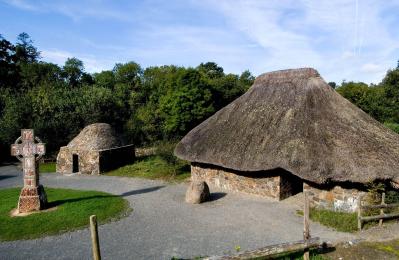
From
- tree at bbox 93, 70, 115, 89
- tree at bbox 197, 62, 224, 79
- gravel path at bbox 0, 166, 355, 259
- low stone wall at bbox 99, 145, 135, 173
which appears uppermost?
tree at bbox 197, 62, 224, 79

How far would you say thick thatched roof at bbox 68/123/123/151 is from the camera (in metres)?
24.4

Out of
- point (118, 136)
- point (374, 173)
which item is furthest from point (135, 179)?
point (374, 173)

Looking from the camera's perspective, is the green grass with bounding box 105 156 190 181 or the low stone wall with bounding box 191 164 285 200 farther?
the green grass with bounding box 105 156 190 181

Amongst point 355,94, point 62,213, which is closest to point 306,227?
point 62,213

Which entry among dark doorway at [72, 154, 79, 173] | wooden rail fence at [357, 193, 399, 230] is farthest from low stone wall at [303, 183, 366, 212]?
dark doorway at [72, 154, 79, 173]

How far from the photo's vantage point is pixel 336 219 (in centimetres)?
1257

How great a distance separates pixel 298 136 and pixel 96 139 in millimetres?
15782

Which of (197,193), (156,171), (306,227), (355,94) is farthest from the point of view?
(355,94)

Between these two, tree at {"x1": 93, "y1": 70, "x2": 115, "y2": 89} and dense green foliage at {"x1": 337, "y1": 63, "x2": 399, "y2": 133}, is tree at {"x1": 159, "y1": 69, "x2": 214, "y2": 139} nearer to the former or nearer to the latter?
tree at {"x1": 93, "y1": 70, "x2": 115, "y2": 89}

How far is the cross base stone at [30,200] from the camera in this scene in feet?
46.6

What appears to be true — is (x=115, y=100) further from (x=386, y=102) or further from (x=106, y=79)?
(x=386, y=102)

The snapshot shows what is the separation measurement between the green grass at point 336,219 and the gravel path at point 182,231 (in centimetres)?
45

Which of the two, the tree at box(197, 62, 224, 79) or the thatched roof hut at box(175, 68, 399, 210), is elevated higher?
the tree at box(197, 62, 224, 79)

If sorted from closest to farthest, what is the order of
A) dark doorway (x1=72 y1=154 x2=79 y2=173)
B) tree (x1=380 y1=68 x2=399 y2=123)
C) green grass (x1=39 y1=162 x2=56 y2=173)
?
dark doorway (x1=72 y1=154 x2=79 y2=173), green grass (x1=39 y1=162 x2=56 y2=173), tree (x1=380 y1=68 x2=399 y2=123)
